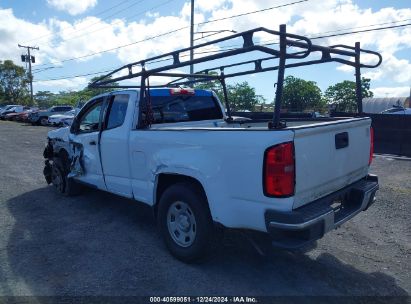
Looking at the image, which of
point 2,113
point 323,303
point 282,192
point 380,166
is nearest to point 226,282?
point 323,303

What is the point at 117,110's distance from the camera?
5.23m

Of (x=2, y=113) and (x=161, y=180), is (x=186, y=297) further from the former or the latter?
(x=2, y=113)

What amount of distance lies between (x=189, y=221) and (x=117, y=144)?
5.21 feet

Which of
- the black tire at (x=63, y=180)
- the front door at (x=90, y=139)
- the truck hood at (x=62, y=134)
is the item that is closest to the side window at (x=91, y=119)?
the front door at (x=90, y=139)

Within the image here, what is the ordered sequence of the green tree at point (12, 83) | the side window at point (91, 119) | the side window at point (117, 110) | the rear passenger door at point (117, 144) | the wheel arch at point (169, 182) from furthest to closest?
the green tree at point (12, 83), the side window at point (91, 119), the side window at point (117, 110), the rear passenger door at point (117, 144), the wheel arch at point (169, 182)

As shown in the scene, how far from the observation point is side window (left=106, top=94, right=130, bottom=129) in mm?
5059

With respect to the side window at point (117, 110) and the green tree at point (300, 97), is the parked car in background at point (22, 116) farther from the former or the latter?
the side window at point (117, 110)

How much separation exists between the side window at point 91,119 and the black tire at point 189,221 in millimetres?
2045

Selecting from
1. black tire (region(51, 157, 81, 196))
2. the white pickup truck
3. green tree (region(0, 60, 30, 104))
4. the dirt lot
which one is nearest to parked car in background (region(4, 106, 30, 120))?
green tree (region(0, 60, 30, 104))

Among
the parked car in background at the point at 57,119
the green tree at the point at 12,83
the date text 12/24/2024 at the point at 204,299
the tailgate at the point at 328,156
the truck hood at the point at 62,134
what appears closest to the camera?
the tailgate at the point at 328,156

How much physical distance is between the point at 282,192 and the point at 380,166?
7786 mm

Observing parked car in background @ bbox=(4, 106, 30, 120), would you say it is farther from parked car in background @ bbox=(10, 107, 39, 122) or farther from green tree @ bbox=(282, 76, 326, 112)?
green tree @ bbox=(282, 76, 326, 112)

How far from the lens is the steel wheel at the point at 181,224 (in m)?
4.00

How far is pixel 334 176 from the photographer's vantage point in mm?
3709
